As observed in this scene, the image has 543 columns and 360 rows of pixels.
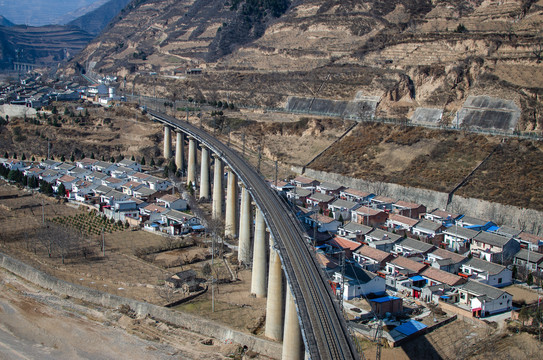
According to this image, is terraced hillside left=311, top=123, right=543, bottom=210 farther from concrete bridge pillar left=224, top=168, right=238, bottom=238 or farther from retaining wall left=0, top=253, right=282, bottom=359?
retaining wall left=0, top=253, right=282, bottom=359

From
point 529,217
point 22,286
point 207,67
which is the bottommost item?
point 22,286

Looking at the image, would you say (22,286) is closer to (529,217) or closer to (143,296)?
(143,296)

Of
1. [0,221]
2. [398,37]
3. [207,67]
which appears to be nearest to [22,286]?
[0,221]

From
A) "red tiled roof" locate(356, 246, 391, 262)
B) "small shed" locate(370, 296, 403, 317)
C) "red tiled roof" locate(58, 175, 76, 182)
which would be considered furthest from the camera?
"red tiled roof" locate(58, 175, 76, 182)

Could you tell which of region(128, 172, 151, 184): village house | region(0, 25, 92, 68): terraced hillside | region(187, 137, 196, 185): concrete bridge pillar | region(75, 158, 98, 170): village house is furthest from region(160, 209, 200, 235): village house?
region(0, 25, 92, 68): terraced hillside

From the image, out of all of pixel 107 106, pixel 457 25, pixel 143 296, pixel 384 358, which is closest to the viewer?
pixel 384 358

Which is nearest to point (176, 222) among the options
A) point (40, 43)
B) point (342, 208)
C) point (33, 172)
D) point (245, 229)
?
point (245, 229)
